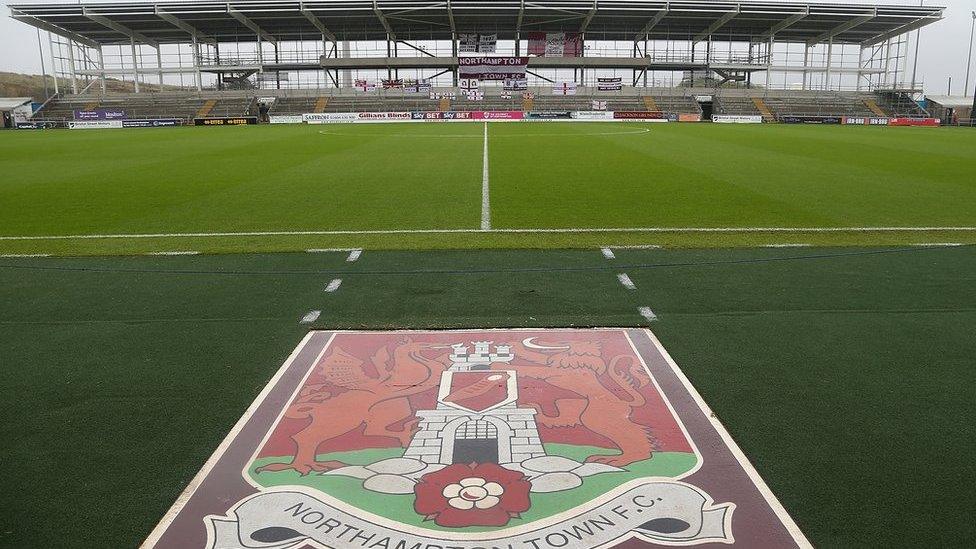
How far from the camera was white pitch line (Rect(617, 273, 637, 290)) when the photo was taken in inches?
288

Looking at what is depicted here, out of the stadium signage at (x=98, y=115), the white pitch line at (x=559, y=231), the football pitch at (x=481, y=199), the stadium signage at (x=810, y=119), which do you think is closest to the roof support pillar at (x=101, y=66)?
the stadium signage at (x=98, y=115)

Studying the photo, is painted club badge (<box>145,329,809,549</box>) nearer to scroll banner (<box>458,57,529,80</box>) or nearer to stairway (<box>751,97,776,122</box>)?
stairway (<box>751,97,776,122</box>)

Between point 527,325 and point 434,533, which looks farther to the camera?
point 527,325

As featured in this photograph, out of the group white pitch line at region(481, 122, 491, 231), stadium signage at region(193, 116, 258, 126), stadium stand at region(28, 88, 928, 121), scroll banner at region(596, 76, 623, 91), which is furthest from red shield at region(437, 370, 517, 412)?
scroll banner at region(596, 76, 623, 91)

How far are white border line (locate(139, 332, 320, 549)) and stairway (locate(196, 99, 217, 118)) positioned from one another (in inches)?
2442

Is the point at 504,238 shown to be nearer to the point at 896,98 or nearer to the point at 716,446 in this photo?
the point at 716,446

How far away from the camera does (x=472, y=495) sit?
355cm

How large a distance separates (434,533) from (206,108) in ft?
223

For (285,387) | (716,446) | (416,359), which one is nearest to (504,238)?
(416,359)

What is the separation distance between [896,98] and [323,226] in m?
72.3

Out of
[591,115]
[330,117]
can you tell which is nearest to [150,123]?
[330,117]

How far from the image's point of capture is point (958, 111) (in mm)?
65875

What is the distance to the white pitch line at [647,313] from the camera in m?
6.30

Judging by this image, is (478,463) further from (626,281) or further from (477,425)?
(626,281)
